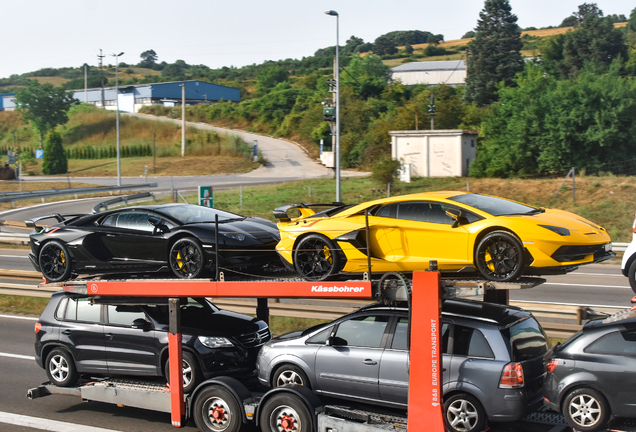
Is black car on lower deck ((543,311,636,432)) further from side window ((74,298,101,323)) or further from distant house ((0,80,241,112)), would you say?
distant house ((0,80,241,112))

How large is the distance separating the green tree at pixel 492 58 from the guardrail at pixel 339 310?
61.8 m

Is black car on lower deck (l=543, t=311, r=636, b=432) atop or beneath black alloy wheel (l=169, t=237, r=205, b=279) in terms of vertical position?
beneath

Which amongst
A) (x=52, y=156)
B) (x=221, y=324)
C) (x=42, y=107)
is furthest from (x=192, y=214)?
(x=42, y=107)

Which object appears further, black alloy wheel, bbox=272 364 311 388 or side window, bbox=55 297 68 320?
side window, bbox=55 297 68 320

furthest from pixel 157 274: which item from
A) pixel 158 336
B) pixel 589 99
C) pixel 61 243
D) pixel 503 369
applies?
pixel 589 99

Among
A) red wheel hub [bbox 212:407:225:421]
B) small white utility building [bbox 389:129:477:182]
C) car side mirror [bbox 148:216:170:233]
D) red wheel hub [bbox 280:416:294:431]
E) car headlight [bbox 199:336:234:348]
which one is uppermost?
small white utility building [bbox 389:129:477:182]

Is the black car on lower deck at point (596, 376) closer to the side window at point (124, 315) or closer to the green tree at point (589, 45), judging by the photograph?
the side window at point (124, 315)

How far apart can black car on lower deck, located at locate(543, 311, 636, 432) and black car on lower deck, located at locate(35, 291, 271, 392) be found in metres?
3.97

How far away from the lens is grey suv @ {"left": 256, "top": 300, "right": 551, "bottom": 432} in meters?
5.90

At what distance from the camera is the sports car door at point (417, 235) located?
690 centimetres

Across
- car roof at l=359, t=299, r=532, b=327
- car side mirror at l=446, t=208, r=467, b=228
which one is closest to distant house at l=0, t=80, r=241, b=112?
car side mirror at l=446, t=208, r=467, b=228

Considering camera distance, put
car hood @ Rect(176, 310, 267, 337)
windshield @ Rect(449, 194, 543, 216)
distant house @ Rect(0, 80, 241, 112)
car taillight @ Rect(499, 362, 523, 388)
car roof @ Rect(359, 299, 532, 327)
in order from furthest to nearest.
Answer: distant house @ Rect(0, 80, 241, 112) → car hood @ Rect(176, 310, 267, 337) → windshield @ Rect(449, 194, 543, 216) → car roof @ Rect(359, 299, 532, 327) → car taillight @ Rect(499, 362, 523, 388)

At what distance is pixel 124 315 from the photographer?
8352mm

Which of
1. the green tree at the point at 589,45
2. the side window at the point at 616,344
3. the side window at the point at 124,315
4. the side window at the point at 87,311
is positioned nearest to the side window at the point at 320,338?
the side window at the point at 124,315
